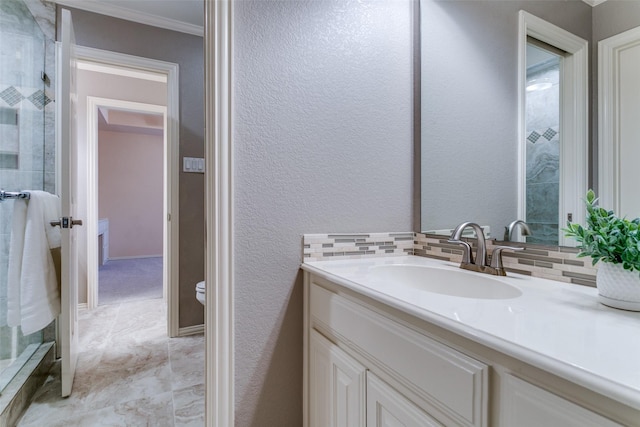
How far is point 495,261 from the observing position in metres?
0.97

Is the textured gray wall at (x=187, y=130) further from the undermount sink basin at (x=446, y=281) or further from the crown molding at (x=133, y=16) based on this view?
the undermount sink basin at (x=446, y=281)

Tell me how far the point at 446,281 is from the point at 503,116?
60 cm

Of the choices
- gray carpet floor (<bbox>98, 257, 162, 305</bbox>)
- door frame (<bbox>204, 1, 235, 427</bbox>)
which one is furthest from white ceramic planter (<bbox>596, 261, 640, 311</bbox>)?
gray carpet floor (<bbox>98, 257, 162, 305</bbox>)

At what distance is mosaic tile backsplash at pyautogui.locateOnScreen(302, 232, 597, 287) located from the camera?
0.84 meters

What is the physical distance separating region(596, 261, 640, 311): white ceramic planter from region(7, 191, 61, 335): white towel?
7.18 ft

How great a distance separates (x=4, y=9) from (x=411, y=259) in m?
2.42

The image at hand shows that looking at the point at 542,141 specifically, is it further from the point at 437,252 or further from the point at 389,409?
the point at 389,409

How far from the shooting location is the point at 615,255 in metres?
0.65

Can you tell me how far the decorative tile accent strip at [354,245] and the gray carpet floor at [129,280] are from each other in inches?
107

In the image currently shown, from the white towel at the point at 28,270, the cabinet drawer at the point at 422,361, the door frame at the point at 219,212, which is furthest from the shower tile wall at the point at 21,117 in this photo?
the cabinet drawer at the point at 422,361

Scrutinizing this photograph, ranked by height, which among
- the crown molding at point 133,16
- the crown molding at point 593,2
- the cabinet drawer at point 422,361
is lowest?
the cabinet drawer at point 422,361

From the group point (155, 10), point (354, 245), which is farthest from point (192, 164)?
point (354, 245)

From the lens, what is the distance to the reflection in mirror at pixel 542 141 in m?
0.90

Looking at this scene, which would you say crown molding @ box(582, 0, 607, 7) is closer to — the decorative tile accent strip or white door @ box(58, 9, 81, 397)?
the decorative tile accent strip
